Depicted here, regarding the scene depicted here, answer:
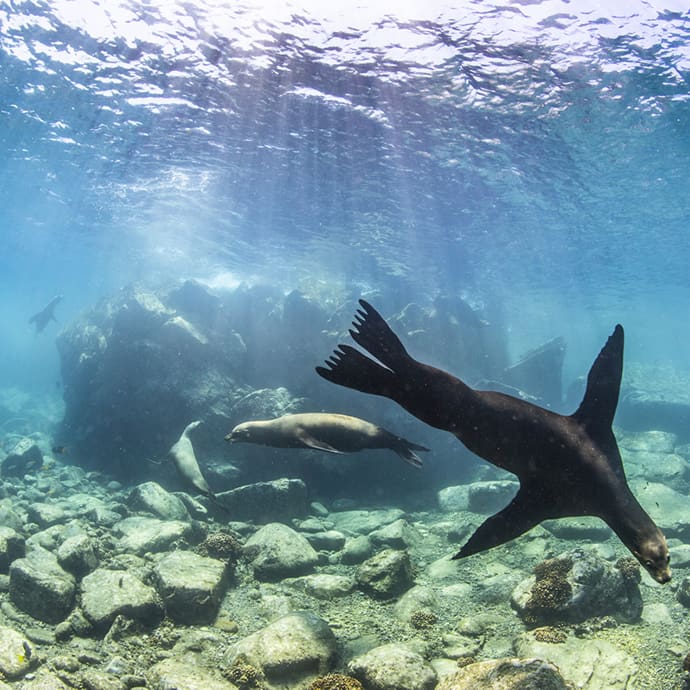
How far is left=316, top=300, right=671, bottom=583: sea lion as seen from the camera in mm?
2963

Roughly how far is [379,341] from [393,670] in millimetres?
4511

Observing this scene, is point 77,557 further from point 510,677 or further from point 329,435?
point 510,677

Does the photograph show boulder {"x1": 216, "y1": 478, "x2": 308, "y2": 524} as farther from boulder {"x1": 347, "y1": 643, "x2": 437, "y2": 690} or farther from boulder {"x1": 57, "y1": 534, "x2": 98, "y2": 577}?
boulder {"x1": 347, "y1": 643, "x2": 437, "y2": 690}

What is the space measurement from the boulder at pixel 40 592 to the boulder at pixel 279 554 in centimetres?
334

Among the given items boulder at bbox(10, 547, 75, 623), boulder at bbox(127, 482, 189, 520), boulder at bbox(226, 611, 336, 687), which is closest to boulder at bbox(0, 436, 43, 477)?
boulder at bbox(127, 482, 189, 520)

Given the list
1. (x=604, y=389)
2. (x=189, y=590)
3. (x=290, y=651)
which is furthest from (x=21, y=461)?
(x=604, y=389)

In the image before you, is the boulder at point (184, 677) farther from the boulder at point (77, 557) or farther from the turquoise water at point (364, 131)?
the turquoise water at point (364, 131)

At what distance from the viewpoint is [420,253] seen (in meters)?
28.8

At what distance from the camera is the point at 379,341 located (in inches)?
120

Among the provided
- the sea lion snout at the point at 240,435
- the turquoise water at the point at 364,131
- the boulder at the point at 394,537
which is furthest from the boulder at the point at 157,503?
the turquoise water at the point at 364,131

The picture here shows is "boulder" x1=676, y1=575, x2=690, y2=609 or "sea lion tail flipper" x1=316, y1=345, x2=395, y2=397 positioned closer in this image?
"sea lion tail flipper" x1=316, y1=345, x2=395, y2=397

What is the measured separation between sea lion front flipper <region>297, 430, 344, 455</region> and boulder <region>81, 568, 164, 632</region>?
11.6 ft

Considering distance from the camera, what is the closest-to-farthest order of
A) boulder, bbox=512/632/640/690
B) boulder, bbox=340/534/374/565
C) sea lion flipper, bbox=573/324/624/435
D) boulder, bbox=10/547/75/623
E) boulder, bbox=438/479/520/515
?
1. sea lion flipper, bbox=573/324/624/435
2. boulder, bbox=512/632/640/690
3. boulder, bbox=10/547/75/623
4. boulder, bbox=340/534/374/565
5. boulder, bbox=438/479/520/515


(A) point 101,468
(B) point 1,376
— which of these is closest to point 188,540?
(A) point 101,468
